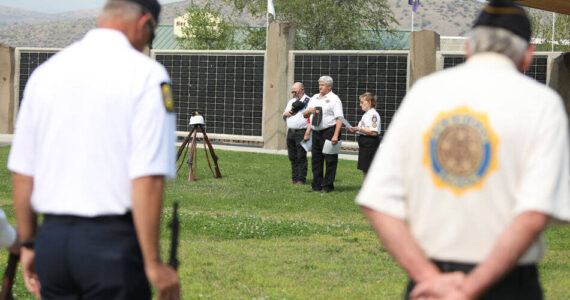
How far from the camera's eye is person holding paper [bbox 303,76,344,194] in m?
14.2

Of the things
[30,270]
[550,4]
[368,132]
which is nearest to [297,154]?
[368,132]

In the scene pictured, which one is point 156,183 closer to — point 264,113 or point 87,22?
point 264,113

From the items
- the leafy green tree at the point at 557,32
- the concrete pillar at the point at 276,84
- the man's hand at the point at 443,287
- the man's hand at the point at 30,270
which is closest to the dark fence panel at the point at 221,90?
the concrete pillar at the point at 276,84

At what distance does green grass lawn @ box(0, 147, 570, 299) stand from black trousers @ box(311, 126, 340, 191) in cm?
28

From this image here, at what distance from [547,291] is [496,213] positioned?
4712 millimetres

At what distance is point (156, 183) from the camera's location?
114 inches

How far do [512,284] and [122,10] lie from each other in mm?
1743

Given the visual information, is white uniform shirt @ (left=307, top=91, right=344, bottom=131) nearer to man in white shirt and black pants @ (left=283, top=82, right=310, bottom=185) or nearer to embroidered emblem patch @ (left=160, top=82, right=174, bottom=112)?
man in white shirt and black pants @ (left=283, top=82, right=310, bottom=185)

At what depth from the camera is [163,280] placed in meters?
2.98

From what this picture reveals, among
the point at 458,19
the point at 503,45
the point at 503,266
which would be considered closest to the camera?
the point at 503,266

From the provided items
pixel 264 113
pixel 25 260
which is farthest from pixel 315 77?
pixel 25 260

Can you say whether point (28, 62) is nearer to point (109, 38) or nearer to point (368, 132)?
point (368, 132)

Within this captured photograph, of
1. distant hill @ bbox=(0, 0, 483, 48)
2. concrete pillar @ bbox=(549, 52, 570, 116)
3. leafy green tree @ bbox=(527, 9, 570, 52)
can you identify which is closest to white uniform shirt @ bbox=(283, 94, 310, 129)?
concrete pillar @ bbox=(549, 52, 570, 116)

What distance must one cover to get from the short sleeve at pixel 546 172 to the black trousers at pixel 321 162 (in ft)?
37.9
